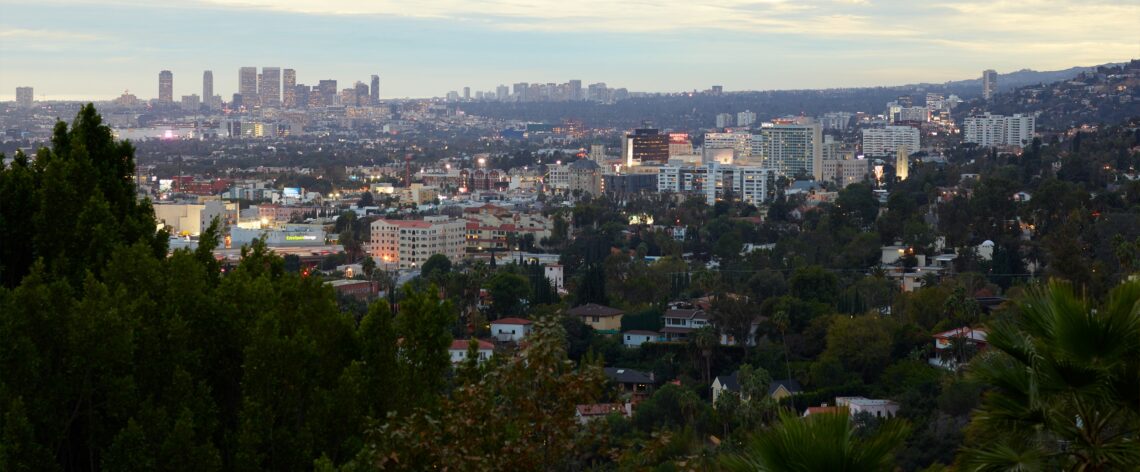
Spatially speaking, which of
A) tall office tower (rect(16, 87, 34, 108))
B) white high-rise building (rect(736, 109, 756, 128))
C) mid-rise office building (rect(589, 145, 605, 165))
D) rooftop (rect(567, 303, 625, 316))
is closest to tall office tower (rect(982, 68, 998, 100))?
white high-rise building (rect(736, 109, 756, 128))

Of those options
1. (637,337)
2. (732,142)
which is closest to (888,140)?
(732,142)

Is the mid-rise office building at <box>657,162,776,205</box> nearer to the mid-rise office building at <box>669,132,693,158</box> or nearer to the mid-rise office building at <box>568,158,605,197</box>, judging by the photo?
the mid-rise office building at <box>568,158,605,197</box>

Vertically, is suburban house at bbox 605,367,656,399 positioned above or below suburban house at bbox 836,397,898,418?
below

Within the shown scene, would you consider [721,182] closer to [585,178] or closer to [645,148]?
[585,178]

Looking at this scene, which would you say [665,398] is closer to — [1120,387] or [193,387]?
[193,387]

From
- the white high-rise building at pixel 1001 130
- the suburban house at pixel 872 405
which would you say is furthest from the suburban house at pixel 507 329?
the white high-rise building at pixel 1001 130
